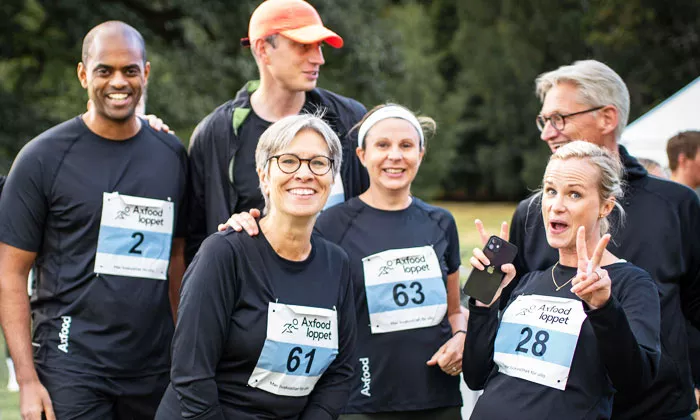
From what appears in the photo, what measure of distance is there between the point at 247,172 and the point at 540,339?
180 cm

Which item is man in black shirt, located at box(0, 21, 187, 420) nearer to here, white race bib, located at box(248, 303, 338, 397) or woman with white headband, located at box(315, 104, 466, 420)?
woman with white headband, located at box(315, 104, 466, 420)

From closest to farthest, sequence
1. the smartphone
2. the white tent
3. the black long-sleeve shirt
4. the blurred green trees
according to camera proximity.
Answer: the smartphone < the black long-sleeve shirt < the white tent < the blurred green trees

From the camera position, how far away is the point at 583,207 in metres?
3.17

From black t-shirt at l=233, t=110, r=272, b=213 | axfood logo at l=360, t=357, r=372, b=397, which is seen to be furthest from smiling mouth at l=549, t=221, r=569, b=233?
black t-shirt at l=233, t=110, r=272, b=213

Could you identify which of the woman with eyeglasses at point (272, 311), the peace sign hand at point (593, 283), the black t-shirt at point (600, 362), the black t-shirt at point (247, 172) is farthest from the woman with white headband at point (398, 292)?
the peace sign hand at point (593, 283)

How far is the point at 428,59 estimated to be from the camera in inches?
1767

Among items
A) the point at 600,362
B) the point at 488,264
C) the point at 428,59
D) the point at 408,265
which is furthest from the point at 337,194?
the point at 428,59

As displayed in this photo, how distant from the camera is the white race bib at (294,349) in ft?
10.4

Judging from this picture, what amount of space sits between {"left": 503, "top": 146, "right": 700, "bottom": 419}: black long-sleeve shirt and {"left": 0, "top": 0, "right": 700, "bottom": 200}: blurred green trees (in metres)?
12.8

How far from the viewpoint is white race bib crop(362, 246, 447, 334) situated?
391 centimetres

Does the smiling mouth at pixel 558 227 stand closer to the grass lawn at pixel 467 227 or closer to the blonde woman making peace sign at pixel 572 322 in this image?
the blonde woman making peace sign at pixel 572 322

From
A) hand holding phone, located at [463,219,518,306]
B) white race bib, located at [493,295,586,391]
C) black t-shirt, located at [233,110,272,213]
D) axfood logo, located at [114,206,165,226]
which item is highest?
black t-shirt, located at [233,110,272,213]

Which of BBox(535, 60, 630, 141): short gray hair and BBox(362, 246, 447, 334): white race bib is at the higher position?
BBox(535, 60, 630, 141): short gray hair

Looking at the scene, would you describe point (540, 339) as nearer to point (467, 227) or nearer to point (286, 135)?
point (286, 135)
